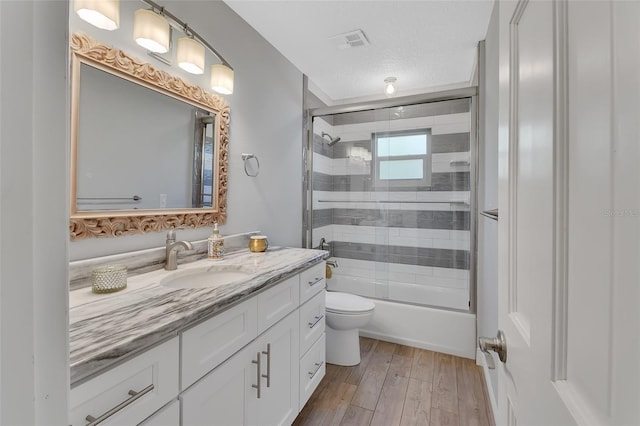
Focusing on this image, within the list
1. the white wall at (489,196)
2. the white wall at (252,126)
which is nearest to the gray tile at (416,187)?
the white wall at (489,196)

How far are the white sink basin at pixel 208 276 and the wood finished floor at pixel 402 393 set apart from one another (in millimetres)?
904

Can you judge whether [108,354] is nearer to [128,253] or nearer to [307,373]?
[128,253]

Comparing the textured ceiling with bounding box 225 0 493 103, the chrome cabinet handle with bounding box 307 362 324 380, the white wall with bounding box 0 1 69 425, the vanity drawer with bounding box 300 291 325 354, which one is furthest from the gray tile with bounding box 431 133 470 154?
the white wall with bounding box 0 1 69 425

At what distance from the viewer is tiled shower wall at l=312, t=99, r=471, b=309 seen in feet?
8.80

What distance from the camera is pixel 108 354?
2.02 feet

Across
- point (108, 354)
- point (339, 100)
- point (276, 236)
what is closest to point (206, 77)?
point (276, 236)

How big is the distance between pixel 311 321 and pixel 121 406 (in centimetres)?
107

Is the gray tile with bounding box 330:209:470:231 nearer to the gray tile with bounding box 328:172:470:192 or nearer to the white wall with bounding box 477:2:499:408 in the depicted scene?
the gray tile with bounding box 328:172:470:192

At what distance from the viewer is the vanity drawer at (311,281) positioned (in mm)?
1530

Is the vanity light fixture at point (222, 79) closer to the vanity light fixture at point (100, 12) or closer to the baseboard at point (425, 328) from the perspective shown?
the vanity light fixture at point (100, 12)

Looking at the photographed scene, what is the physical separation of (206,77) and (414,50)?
1.58m

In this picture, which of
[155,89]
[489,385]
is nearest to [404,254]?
[489,385]

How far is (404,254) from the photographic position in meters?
3.04

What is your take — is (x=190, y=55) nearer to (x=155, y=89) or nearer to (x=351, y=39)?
(x=155, y=89)
